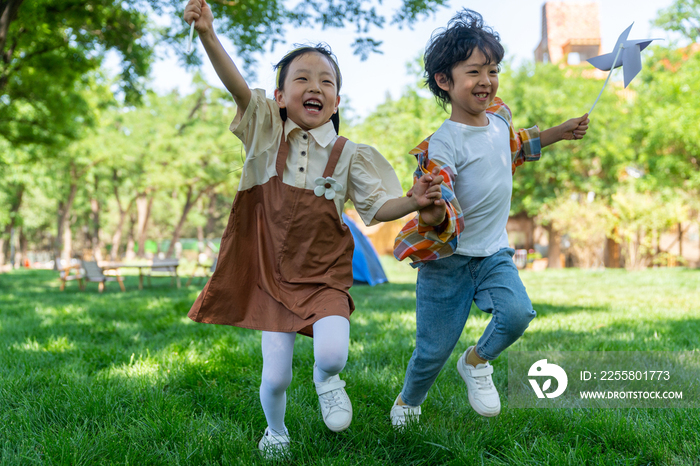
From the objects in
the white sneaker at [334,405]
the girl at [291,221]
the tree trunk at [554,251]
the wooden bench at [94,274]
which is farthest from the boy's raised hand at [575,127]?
the tree trunk at [554,251]

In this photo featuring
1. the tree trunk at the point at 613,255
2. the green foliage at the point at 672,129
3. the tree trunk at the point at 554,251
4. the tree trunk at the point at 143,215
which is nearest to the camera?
the green foliage at the point at 672,129

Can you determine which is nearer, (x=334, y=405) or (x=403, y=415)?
(x=334, y=405)

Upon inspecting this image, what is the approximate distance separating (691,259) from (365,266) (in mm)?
22829

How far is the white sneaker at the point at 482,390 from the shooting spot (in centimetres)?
251

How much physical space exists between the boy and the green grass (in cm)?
25

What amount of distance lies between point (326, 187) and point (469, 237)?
28.7 inches

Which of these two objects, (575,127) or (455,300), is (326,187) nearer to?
(455,300)

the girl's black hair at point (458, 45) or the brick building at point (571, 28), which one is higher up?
the brick building at point (571, 28)

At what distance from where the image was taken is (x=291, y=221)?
2439 millimetres

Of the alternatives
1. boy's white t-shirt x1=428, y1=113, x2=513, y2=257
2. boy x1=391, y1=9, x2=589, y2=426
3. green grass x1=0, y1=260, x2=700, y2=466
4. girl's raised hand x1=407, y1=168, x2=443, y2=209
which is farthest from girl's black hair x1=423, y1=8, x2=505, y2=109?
green grass x1=0, y1=260, x2=700, y2=466

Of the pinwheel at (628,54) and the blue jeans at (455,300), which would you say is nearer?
the blue jeans at (455,300)

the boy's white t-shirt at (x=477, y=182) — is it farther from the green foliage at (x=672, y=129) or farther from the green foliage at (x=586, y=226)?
the green foliage at (x=672, y=129)

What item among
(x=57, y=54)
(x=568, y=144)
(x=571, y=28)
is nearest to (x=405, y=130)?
(x=568, y=144)

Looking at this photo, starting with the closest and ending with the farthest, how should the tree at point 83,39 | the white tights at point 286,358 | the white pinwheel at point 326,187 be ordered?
the white tights at point 286,358
the white pinwheel at point 326,187
the tree at point 83,39
